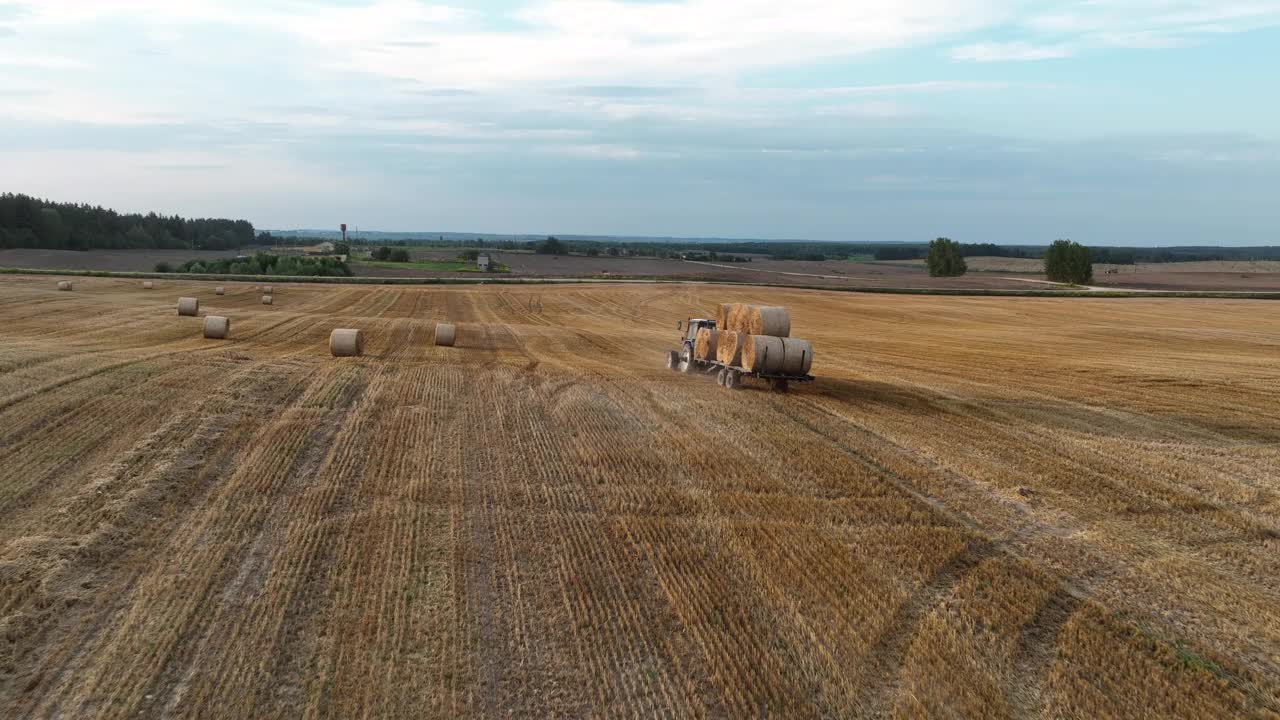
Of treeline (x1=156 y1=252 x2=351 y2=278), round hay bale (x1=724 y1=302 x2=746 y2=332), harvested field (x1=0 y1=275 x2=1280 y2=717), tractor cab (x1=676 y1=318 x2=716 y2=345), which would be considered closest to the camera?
harvested field (x1=0 y1=275 x2=1280 y2=717)

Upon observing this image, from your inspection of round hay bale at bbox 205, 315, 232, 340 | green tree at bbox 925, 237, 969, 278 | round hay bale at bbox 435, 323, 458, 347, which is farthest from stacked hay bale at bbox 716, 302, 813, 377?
green tree at bbox 925, 237, 969, 278

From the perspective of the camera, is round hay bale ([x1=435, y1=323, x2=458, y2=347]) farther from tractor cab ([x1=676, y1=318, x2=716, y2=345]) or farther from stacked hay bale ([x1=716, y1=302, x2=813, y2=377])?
stacked hay bale ([x1=716, y1=302, x2=813, y2=377])

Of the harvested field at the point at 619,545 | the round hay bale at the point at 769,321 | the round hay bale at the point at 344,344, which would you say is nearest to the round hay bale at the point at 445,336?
the round hay bale at the point at 344,344

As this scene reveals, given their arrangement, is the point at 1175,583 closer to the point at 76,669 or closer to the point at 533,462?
the point at 533,462

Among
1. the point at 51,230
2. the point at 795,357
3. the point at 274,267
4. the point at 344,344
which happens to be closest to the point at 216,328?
the point at 344,344

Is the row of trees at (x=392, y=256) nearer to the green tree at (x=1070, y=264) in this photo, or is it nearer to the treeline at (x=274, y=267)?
the treeline at (x=274, y=267)

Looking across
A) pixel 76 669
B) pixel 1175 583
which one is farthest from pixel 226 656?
pixel 1175 583
